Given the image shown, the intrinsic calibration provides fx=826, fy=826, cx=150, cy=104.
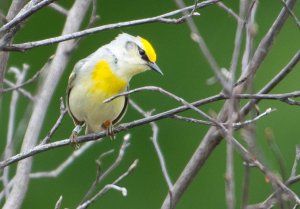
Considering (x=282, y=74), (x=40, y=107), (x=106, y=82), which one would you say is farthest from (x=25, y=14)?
(x=106, y=82)

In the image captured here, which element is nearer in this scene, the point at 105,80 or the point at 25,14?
the point at 25,14

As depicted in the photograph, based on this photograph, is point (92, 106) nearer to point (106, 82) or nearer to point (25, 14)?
point (106, 82)

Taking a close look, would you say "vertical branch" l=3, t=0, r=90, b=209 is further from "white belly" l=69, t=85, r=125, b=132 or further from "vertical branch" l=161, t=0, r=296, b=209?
"vertical branch" l=161, t=0, r=296, b=209

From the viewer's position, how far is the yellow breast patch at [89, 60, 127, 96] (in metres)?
3.57

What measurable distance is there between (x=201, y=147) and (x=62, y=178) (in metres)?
3.16

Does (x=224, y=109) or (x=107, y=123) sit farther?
(x=107, y=123)

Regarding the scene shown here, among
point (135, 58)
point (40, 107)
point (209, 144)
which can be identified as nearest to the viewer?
point (209, 144)

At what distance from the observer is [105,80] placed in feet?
11.7

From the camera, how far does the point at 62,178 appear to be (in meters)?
5.90

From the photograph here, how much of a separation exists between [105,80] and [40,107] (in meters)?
0.38

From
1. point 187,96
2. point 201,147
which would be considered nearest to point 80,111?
point 201,147

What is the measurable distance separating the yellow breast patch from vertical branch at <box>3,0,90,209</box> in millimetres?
189

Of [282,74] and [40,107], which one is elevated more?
[40,107]

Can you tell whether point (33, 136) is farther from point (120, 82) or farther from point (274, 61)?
point (274, 61)
